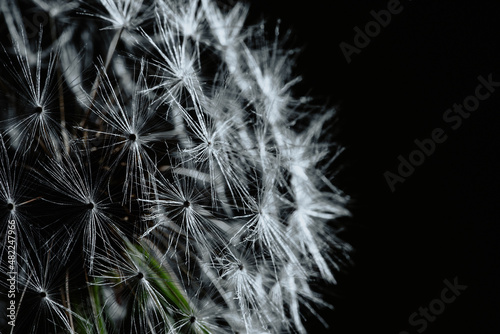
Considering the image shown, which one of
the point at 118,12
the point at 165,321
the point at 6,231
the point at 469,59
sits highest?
the point at 118,12

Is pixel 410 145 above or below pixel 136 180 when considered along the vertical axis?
below

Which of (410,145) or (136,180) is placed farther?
(410,145)

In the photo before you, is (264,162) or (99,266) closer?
(99,266)

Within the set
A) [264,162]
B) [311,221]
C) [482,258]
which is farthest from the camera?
[482,258]

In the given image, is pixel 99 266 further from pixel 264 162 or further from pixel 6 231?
pixel 264 162

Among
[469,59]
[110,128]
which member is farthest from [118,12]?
[469,59]
